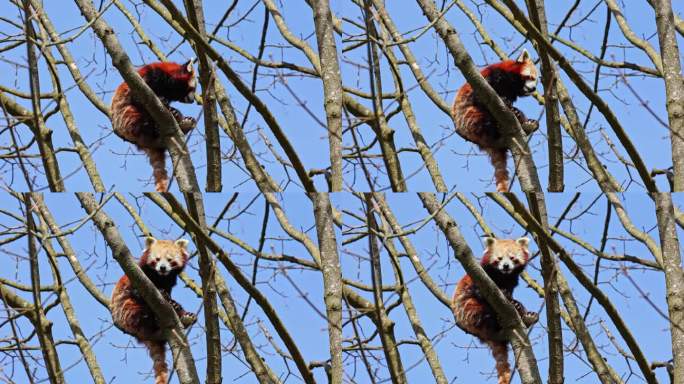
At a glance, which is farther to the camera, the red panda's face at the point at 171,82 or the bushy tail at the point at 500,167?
the red panda's face at the point at 171,82

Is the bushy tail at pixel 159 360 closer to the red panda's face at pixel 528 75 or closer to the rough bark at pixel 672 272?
the rough bark at pixel 672 272

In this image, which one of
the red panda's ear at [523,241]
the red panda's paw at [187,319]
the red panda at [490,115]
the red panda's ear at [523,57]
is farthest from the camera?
the red panda's ear at [523,57]

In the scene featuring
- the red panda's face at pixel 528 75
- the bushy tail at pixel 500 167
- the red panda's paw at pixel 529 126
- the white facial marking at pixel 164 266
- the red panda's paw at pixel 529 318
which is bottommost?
the red panda's paw at pixel 529 318

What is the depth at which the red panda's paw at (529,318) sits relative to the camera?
817 cm

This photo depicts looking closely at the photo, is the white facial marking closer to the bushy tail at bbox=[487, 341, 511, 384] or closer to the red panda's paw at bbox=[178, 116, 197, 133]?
the red panda's paw at bbox=[178, 116, 197, 133]

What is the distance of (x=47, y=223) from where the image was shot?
8438 mm

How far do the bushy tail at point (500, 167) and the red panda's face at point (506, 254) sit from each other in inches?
41.5

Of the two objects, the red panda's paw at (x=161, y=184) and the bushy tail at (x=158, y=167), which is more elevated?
the bushy tail at (x=158, y=167)

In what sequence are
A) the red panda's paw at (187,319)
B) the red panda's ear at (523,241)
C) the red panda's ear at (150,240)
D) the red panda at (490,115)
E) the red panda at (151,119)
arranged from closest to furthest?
the red panda's paw at (187,319) → the red panda's ear at (523,241) → the red panda's ear at (150,240) → the red panda at (151,119) → the red panda at (490,115)

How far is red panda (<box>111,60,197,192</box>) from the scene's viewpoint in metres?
9.25

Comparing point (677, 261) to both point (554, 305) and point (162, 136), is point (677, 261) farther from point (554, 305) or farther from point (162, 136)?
point (162, 136)

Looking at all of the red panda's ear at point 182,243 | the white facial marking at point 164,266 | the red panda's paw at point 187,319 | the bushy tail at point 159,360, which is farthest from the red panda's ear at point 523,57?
the bushy tail at point 159,360

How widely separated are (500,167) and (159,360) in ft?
10.3

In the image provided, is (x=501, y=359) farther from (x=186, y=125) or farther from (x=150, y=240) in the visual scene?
(x=186, y=125)
